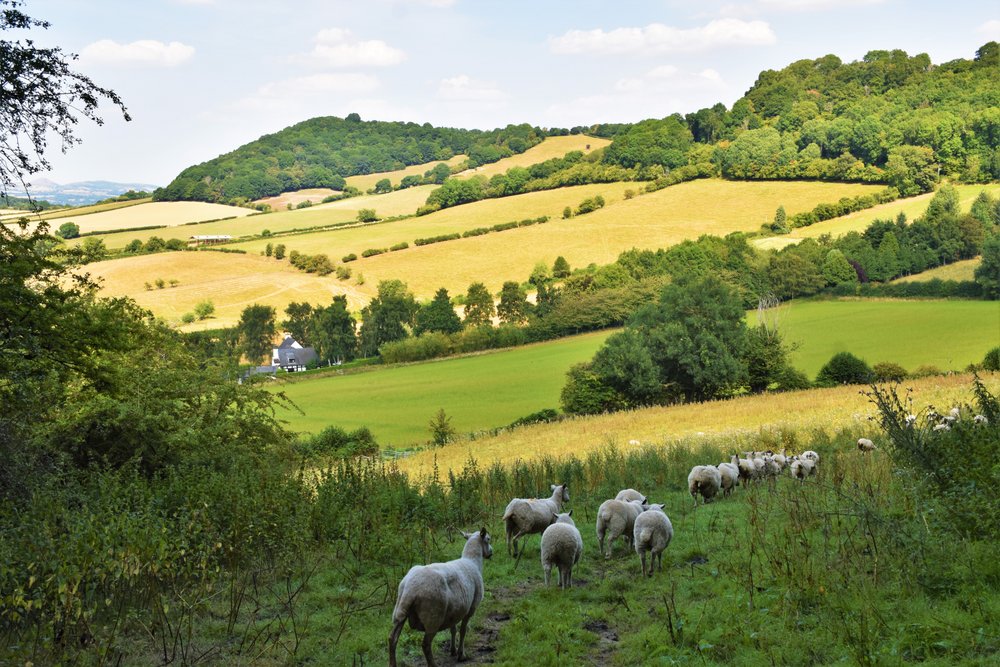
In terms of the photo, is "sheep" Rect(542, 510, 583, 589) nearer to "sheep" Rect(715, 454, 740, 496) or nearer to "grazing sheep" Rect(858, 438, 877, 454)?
"sheep" Rect(715, 454, 740, 496)

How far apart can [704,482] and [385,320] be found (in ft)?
244

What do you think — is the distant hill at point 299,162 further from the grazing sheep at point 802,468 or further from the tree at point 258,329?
the grazing sheep at point 802,468

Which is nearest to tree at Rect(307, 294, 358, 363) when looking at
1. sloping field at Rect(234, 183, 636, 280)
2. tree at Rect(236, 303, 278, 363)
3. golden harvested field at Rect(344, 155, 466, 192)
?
tree at Rect(236, 303, 278, 363)

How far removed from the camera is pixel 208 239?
120562 mm

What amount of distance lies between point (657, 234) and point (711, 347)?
200ft

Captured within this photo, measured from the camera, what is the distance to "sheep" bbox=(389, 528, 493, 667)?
278 inches

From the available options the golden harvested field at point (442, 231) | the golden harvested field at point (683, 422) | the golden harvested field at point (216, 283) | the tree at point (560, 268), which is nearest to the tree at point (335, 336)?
the golden harvested field at point (216, 283)

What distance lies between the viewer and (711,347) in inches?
2030

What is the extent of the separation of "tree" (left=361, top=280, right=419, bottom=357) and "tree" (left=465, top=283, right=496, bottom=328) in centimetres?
648

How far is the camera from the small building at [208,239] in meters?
119

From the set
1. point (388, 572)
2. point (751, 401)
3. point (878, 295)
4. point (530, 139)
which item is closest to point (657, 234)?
point (878, 295)

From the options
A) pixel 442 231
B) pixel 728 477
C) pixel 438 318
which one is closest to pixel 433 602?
pixel 728 477

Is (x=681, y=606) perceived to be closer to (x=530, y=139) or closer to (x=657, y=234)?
(x=657, y=234)

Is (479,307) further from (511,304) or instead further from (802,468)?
(802,468)
